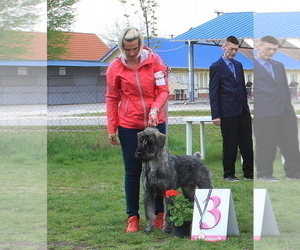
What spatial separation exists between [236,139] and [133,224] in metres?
2.55

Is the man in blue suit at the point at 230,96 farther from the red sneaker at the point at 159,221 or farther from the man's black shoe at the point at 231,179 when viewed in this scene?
the red sneaker at the point at 159,221

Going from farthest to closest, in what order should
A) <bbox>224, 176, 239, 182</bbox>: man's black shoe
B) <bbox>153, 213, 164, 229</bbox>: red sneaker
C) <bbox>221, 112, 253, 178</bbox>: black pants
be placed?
<bbox>224, 176, 239, 182</bbox>: man's black shoe
<bbox>221, 112, 253, 178</bbox>: black pants
<bbox>153, 213, 164, 229</bbox>: red sneaker

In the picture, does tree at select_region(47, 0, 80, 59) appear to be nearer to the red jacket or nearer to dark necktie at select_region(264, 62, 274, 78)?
the red jacket

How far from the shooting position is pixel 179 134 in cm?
1089

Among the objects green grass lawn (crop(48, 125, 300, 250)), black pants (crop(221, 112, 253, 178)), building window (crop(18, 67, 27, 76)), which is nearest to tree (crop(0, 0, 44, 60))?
building window (crop(18, 67, 27, 76))

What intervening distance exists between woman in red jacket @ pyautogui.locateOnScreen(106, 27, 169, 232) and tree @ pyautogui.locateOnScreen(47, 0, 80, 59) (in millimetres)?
7506

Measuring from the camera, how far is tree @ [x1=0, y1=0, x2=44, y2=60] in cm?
416

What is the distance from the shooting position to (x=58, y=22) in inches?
513

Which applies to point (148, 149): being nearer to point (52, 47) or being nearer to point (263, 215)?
point (263, 215)

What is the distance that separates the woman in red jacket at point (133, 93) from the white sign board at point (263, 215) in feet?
5.40

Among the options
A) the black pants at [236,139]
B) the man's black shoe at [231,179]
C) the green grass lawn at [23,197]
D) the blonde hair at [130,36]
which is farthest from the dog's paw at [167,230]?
the man's black shoe at [231,179]

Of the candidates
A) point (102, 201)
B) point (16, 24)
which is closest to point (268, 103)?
point (16, 24)

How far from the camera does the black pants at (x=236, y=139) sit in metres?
6.65

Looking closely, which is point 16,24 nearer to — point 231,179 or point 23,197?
point 23,197
